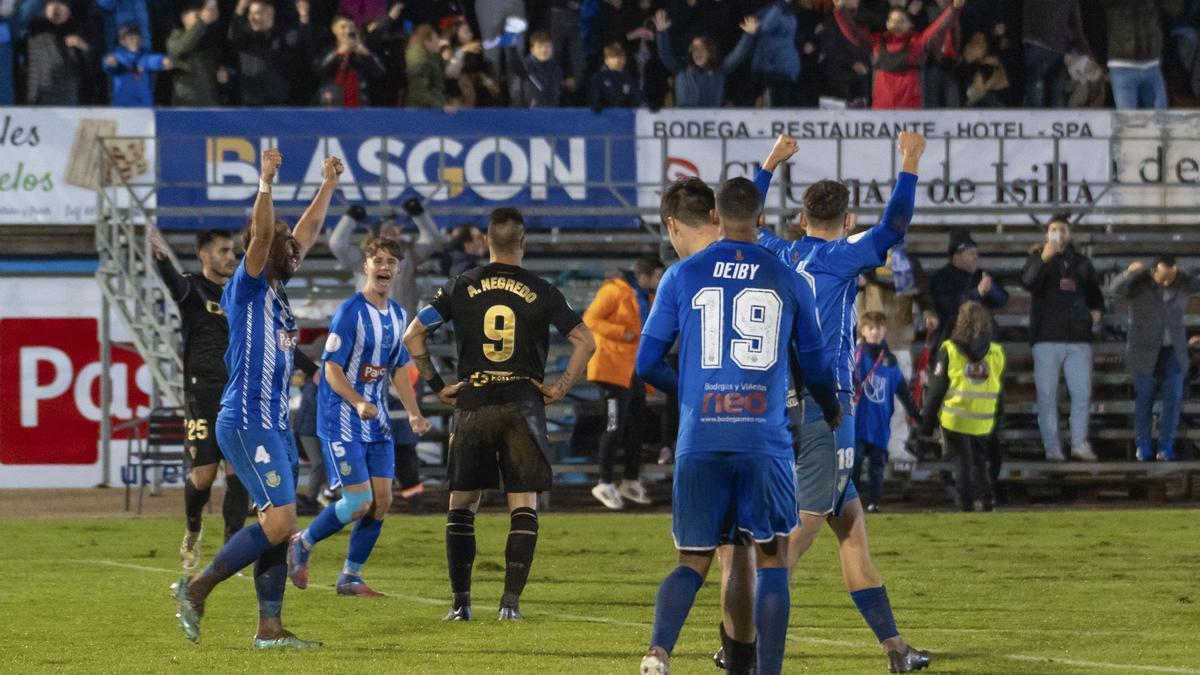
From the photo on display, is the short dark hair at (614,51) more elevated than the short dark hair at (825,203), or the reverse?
the short dark hair at (614,51)

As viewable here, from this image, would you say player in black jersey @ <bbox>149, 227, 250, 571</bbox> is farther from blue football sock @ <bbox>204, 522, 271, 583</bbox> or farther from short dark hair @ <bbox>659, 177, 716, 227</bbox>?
short dark hair @ <bbox>659, 177, 716, 227</bbox>

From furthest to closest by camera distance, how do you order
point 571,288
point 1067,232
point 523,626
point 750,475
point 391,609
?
point 571,288 → point 1067,232 → point 391,609 → point 523,626 → point 750,475

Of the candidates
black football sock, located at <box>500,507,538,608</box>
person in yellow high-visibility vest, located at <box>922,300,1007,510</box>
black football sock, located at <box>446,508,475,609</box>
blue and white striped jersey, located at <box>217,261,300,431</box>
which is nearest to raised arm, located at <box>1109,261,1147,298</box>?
person in yellow high-visibility vest, located at <box>922,300,1007,510</box>

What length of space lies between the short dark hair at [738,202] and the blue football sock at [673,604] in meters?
1.38

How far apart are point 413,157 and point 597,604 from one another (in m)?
10.9

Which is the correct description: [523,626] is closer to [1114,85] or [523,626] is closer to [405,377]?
[405,377]

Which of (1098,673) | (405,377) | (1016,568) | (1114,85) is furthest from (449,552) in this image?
(1114,85)

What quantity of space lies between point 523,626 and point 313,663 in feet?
5.76

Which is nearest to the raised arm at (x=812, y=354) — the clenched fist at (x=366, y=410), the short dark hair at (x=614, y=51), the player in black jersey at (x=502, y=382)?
the player in black jersey at (x=502, y=382)

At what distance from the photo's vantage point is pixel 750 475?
309 inches

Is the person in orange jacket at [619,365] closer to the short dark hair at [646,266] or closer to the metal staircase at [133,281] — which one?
the short dark hair at [646,266]

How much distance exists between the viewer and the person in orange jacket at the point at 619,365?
64.7 ft

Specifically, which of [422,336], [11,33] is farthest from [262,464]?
[11,33]

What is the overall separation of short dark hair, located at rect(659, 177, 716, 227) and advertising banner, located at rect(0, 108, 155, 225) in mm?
14301
